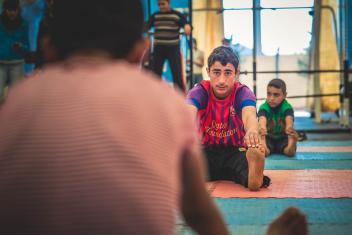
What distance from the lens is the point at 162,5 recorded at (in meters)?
5.19

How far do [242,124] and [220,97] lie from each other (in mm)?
183

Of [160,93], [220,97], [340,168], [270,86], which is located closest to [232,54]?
[220,97]

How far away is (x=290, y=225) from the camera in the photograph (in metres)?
1.14

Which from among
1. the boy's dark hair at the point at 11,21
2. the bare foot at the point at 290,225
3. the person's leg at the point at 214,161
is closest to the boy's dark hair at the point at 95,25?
the bare foot at the point at 290,225

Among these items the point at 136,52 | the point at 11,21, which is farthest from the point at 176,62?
the point at 136,52

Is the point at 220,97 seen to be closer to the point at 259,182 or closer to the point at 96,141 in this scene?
the point at 259,182

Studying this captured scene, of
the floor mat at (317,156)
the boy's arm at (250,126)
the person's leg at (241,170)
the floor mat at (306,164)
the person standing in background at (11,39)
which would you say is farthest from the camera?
the person standing in background at (11,39)

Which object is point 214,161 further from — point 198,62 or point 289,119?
point 198,62

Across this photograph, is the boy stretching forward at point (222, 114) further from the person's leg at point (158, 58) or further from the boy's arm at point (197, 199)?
the person's leg at point (158, 58)

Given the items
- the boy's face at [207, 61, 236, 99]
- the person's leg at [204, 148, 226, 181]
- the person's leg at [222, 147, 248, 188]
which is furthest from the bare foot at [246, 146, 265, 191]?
the boy's face at [207, 61, 236, 99]

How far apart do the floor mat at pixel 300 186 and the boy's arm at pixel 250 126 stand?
0.94 feet

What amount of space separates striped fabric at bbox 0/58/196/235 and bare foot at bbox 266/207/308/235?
41 centimetres

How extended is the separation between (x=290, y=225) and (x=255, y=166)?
1.31 meters

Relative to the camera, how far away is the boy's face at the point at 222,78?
9.28ft
